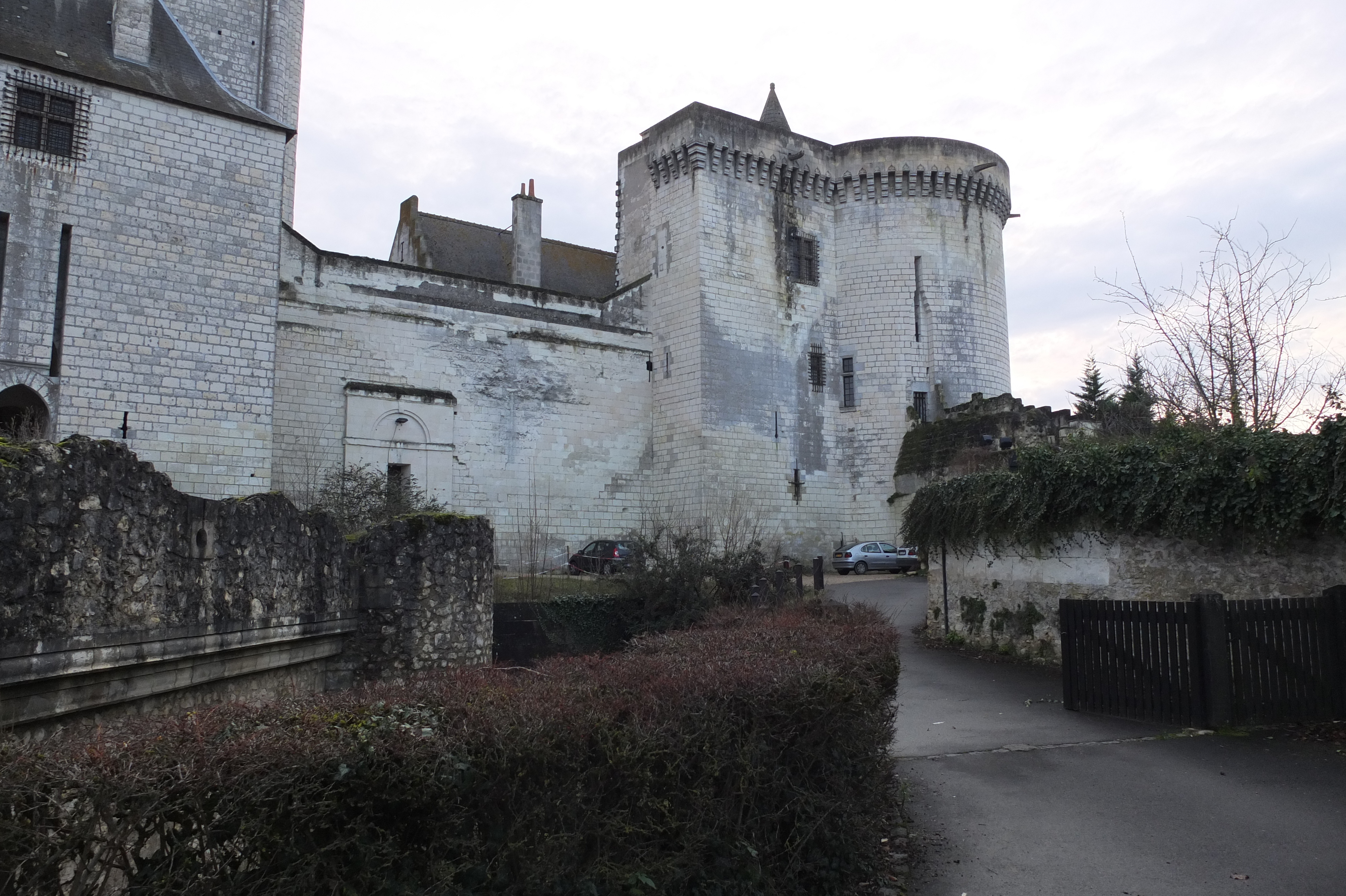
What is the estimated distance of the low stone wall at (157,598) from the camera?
4930 mm

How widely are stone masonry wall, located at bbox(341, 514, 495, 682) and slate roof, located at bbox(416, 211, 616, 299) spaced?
22379 mm

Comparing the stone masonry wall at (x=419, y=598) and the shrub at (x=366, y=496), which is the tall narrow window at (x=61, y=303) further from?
the stone masonry wall at (x=419, y=598)

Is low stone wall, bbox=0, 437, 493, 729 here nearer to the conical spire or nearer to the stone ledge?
the stone ledge

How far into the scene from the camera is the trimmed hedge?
119 inches

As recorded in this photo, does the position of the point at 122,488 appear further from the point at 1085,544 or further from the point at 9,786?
the point at 1085,544

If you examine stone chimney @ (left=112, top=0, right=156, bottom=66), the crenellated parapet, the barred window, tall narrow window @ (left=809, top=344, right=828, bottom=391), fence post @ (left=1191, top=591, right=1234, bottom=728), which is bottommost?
fence post @ (left=1191, top=591, right=1234, bottom=728)

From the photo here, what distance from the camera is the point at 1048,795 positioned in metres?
6.78

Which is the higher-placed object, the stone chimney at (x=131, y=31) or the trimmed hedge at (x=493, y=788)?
the stone chimney at (x=131, y=31)

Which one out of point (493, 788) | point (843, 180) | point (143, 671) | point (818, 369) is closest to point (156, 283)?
point (143, 671)

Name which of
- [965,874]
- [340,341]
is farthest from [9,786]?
[340,341]

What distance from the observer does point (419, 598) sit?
10.6m

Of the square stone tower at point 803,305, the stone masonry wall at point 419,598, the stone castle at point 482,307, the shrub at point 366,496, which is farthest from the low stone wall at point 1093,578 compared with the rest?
the square stone tower at point 803,305

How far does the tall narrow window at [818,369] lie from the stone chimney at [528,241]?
9544mm

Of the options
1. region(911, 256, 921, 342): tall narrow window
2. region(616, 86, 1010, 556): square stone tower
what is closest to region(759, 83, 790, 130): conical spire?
region(616, 86, 1010, 556): square stone tower
